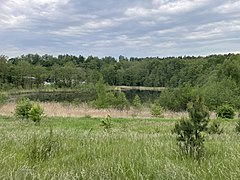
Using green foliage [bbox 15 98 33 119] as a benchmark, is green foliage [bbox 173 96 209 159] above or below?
above

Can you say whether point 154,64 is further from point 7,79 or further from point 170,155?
point 170,155

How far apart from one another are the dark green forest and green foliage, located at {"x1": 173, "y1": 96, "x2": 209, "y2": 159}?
2941cm

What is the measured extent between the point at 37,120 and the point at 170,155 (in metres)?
12.5

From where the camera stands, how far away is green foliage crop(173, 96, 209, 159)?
459cm

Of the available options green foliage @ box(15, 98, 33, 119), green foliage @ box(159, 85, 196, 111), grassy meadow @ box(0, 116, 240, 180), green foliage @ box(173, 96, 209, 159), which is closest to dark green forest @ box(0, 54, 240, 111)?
green foliage @ box(159, 85, 196, 111)

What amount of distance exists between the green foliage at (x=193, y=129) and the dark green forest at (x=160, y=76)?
2941 cm

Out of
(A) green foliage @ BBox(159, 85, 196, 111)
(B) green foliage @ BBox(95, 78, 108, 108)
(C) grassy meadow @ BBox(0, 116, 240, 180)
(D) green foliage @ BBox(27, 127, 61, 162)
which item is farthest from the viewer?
(A) green foliage @ BBox(159, 85, 196, 111)

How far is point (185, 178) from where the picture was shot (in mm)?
2848

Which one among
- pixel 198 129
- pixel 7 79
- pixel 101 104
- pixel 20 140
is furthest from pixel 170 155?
pixel 7 79

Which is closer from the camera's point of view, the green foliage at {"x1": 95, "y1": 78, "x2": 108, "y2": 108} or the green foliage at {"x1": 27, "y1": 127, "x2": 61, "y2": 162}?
the green foliage at {"x1": 27, "y1": 127, "x2": 61, "y2": 162}

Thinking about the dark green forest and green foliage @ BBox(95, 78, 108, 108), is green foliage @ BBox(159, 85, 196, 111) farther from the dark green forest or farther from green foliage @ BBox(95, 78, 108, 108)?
green foliage @ BBox(95, 78, 108, 108)

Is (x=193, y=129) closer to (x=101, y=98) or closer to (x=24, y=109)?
(x=24, y=109)

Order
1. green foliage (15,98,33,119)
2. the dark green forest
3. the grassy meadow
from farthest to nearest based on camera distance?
the dark green forest
green foliage (15,98,33,119)
the grassy meadow

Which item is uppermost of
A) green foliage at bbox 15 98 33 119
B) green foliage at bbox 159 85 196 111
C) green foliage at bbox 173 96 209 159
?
green foliage at bbox 173 96 209 159
